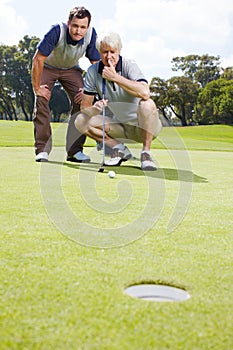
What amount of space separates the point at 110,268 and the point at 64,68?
4622mm

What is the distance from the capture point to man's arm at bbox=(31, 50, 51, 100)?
5.34 m

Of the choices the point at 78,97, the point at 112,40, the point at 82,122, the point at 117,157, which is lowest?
the point at 117,157

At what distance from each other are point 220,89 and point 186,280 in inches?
1929

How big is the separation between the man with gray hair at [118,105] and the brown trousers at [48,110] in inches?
14.8

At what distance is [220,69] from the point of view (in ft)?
202

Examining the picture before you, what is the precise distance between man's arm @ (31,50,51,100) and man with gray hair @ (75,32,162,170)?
597mm

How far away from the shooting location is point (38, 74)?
217 inches

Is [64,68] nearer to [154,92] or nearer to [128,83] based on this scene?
[128,83]

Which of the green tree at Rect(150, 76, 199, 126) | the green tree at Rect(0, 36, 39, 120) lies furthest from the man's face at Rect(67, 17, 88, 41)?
the green tree at Rect(0, 36, 39, 120)

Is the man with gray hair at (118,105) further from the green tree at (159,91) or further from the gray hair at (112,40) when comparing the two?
the green tree at (159,91)

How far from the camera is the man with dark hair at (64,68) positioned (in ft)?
17.1

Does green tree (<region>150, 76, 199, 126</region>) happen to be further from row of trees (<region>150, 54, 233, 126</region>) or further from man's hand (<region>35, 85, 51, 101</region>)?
man's hand (<region>35, 85, 51, 101</region>)

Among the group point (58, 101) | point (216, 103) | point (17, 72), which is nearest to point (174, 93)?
point (216, 103)

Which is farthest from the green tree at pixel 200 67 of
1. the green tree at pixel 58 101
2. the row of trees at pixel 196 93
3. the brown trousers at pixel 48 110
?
the brown trousers at pixel 48 110
